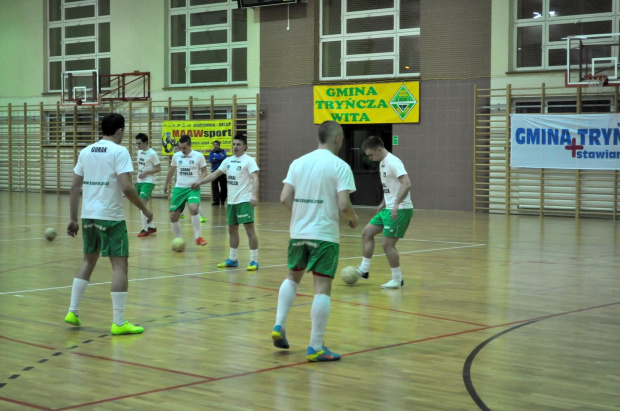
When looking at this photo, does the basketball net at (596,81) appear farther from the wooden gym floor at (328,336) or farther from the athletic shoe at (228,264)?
the athletic shoe at (228,264)

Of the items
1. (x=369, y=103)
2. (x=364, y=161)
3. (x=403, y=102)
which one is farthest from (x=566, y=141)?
(x=364, y=161)

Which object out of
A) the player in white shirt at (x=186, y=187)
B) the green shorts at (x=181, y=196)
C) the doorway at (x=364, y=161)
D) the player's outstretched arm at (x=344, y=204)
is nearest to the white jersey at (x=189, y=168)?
the player in white shirt at (x=186, y=187)

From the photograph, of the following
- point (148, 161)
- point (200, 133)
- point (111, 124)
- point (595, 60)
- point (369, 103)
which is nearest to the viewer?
point (111, 124)

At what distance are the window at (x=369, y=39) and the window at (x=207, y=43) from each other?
3.27 meters

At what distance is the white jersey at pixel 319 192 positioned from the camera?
6.07 m

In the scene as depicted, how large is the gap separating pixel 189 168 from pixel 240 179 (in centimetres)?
321

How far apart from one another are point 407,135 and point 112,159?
17.7m

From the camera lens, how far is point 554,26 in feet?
70.5

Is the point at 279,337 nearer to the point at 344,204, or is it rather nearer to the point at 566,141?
the point at 344,204

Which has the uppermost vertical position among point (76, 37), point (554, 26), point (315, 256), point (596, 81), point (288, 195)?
point (76, 37)

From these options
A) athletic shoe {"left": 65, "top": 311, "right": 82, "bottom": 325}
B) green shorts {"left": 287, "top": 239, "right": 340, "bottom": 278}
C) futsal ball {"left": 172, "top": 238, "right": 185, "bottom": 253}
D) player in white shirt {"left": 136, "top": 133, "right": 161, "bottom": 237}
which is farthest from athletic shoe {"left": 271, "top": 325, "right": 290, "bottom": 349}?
player in white shirt {"left": 136, "top": 133, "right": 161, "bottom": 237}

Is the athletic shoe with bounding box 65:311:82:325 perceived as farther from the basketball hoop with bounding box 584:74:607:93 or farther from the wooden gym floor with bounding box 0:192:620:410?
the basketball hoop with bounding box 584:74:607:93

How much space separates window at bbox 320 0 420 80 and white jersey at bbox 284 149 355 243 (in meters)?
18.3

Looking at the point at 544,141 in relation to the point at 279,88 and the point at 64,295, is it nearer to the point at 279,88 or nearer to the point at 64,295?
the point at 279,88
